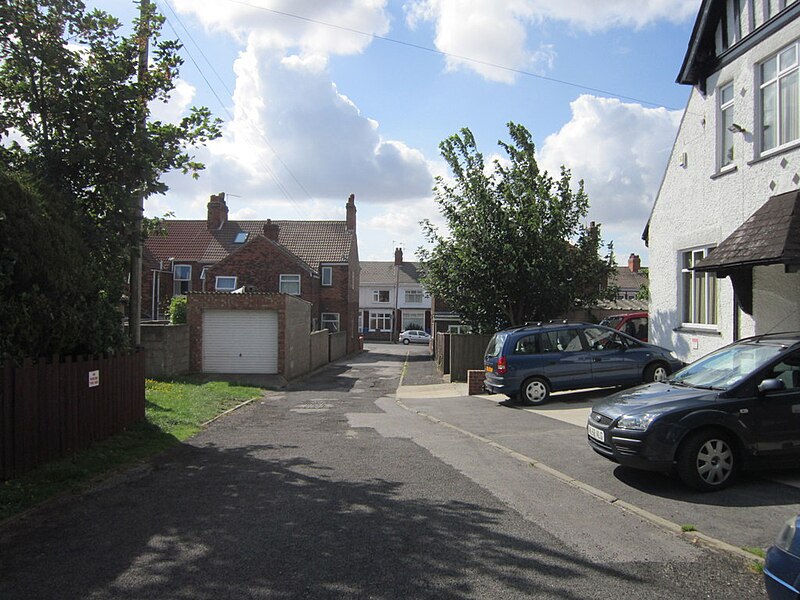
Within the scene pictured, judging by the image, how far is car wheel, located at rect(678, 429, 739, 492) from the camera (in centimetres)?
646

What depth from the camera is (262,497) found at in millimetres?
6508

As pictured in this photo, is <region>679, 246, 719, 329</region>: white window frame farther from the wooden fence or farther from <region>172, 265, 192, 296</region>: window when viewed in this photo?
<region>172, 265, 192, 296</region>: window

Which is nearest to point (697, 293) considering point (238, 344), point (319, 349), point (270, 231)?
point (238, 344)

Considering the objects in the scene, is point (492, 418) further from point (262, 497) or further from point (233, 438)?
point (262, 497)

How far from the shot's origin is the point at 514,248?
19.6 meters

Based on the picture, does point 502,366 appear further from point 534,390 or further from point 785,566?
point 785,566

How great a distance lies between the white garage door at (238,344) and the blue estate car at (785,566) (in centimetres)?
1974

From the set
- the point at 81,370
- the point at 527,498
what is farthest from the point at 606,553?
the point at 81,370

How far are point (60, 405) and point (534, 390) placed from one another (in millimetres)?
9632

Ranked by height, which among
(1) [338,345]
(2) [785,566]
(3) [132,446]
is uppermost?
(2) [785,566]

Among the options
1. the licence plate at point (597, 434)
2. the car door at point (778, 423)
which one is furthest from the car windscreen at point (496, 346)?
the car door at point (778, 423)

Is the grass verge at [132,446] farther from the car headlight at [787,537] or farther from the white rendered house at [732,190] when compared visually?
the white rendered house at [732,190]

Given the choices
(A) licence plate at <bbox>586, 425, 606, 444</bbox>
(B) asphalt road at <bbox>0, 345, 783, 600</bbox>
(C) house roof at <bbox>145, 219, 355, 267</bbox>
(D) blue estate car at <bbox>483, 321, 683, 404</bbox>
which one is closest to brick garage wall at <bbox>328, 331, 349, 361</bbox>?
(C) house roof at <bbox>145, 219, 355, 267</bbox>

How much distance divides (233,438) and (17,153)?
5466 mm
